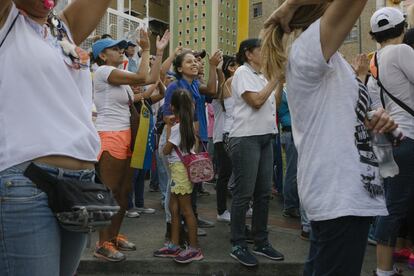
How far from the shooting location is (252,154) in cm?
403

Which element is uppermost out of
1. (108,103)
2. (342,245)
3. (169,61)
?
(169,61)

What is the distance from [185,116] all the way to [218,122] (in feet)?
5.71

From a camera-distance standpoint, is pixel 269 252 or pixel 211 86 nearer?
pixel 269 252

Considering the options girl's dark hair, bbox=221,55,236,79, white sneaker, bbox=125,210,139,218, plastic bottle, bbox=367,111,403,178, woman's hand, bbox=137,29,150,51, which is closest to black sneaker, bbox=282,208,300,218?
white sneaker, bbox=125,210,139,218

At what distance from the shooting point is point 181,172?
13.8 feet

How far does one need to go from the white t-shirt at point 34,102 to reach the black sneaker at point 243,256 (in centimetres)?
260

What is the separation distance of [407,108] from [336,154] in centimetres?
182

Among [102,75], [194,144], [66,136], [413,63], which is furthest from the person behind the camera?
[194,144]

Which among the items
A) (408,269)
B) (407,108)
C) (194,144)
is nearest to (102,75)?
(194,144)

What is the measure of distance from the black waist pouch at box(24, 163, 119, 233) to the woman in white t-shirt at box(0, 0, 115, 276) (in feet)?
0.07

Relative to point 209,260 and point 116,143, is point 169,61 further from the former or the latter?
point 209,260

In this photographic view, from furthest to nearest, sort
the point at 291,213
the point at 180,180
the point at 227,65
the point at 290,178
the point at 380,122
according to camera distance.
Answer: the point at 227,65 < the point at 291,213 < the point at 290,178 < the point at 180,180 < the point at 380,122

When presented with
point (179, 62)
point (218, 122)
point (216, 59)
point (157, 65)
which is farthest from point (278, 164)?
point (157, 65)

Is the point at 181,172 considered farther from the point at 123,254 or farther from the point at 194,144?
the point at 123,254
